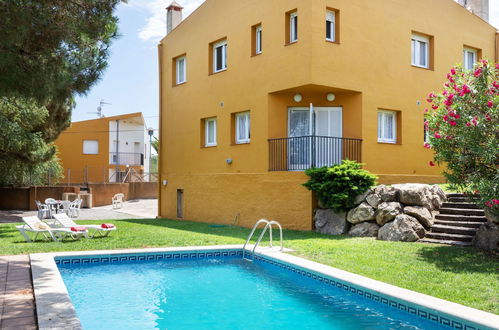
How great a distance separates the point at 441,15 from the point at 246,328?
16.2 m

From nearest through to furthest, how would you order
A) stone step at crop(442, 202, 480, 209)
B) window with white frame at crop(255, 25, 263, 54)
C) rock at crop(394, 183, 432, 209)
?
stone step at crop(442, 202, 480, 209)
rock at crop(394, 183, 432, 209)
window with white frame at crop(255, 25, 263, 54)

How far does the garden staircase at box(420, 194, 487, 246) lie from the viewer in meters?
11.1

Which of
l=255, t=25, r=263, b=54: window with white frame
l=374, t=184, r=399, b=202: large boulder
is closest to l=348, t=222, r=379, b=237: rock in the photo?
l=374, t=184, r=399, b=202: large boulder

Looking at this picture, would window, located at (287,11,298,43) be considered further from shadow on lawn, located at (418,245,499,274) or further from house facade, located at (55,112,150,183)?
house facade, located at (55,112,150,183)

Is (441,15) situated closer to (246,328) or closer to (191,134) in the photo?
(191,134)

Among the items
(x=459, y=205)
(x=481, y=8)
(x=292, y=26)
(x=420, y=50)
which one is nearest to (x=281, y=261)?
(x=459, y=205)

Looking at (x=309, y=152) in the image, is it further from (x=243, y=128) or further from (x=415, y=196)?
(x=415, y=196)

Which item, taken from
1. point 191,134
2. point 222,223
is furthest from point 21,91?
point 191,134

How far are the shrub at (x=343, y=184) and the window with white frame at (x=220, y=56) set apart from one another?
7.31 meters

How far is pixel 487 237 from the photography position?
33.4ft

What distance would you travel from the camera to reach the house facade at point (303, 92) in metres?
15.3

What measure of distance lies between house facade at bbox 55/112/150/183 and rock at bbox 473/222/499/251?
3264 cm

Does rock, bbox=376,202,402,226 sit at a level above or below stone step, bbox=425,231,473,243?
above

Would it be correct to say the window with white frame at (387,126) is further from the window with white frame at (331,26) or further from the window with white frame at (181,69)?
the window with white frame at (181,69)
